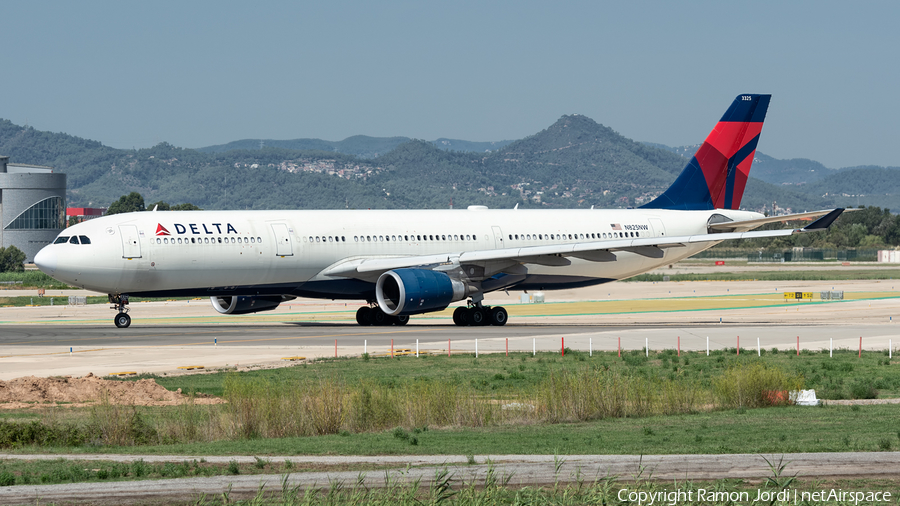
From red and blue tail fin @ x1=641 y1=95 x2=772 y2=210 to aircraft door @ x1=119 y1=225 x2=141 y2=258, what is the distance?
25.1 meters

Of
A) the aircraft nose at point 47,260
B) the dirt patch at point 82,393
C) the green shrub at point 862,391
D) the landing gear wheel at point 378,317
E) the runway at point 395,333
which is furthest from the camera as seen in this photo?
the landing gear wheel at point 378,317

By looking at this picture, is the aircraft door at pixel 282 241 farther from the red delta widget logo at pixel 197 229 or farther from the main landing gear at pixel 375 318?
the main landing gear at pixel 375 318

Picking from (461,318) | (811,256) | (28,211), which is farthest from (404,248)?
(28,211)

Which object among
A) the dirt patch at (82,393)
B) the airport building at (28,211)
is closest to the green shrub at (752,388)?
the dirt patch at (82,393)

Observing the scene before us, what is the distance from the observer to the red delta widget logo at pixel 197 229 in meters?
40.7

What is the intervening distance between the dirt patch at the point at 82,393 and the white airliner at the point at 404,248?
591 inches

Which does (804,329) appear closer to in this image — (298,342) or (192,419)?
(298,342)

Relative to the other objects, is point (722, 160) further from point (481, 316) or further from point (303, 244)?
point (303, 244)

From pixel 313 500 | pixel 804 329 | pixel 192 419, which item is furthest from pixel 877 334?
pixel 313 500

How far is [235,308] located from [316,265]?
16.2ft

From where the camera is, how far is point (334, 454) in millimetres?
16891

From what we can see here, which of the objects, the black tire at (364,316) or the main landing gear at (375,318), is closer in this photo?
the main landing gear at (375,318)

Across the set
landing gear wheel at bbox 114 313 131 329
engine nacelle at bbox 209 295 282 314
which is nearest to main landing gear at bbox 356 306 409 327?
engine nacelle at bbox 209 295 282 314

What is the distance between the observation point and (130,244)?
131 ft
